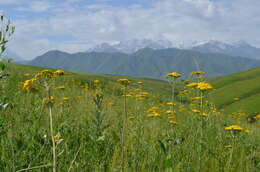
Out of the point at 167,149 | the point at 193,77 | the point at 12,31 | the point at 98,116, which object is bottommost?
the point at 167,149

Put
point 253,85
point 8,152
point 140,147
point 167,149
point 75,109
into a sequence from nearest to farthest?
point 8,152
point 167,149
point 140,147
point 75,109
point 253,85

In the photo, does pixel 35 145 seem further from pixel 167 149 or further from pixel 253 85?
pixel 253 85

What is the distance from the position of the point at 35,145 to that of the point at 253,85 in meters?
98.6

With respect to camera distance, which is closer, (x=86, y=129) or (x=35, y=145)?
(x=35, y=145)

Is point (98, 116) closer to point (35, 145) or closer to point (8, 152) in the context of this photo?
point (35, 145)

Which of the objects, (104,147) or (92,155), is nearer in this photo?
(92,155)

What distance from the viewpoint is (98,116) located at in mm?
4418

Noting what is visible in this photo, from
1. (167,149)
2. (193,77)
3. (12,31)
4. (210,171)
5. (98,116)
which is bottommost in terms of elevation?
(210,171)

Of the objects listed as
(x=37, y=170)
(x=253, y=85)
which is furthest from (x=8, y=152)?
(x=253, y=85)

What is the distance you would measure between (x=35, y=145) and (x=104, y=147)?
1.24 m

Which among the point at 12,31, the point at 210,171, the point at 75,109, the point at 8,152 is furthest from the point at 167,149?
the point at 75,109

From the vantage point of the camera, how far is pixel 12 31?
2.88 meters

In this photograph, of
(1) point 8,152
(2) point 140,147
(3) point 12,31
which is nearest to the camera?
(3) point 12,31

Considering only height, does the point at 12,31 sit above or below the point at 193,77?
above
